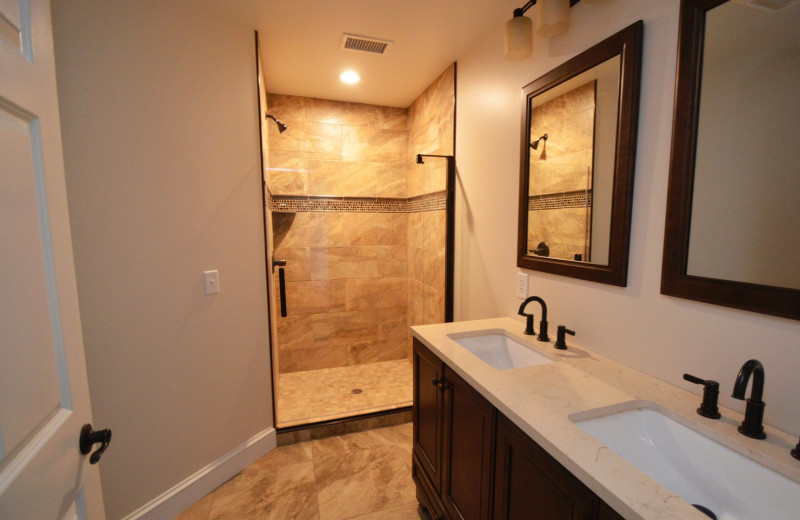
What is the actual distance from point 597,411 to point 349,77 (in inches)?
109

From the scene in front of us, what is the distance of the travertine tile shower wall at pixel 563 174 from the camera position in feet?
4.74

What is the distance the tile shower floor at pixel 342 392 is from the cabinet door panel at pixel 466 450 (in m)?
1.26

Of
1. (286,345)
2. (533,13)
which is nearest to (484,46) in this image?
(533,13)

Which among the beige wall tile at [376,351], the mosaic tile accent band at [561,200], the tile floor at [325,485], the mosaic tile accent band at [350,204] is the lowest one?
the tile floor at [325,485]

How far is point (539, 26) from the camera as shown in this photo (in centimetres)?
140

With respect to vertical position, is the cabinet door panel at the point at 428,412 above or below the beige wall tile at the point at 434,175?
below

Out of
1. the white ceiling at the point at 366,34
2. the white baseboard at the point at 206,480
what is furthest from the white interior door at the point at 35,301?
the white ceiling at the point at 366,34

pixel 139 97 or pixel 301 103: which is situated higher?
pixel 301 103

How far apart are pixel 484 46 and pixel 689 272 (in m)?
1.77

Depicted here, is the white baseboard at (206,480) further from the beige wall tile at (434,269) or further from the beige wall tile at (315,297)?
the beige wall tile at (434,269)

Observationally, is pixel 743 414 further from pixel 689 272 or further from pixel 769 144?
pixel 769 144

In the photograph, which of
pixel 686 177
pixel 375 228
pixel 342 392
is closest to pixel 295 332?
pixel 342 392

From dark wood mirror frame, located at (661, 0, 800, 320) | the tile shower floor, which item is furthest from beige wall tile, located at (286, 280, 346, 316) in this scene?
dark wood mirror frame, located at (661, 0, 800, 320)

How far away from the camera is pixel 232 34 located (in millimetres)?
1923
